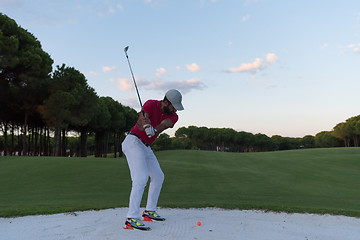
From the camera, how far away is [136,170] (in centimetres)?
554

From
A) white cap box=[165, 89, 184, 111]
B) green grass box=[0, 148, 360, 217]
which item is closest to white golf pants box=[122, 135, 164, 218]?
white cap box=[165, 89, 184, 111]

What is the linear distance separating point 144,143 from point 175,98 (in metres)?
1.17

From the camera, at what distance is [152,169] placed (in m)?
6.05

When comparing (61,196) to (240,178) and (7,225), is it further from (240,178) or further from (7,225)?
(240,178)

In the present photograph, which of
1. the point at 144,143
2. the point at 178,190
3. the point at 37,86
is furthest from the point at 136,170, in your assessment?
the point at 37,86

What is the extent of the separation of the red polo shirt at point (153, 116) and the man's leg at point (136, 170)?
132 millimetres

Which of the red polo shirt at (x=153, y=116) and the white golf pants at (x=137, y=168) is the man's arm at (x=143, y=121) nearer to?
the red polo shirt at (x=153, y=116)

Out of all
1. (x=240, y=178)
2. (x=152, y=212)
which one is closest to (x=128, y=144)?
(x=152, y=212)

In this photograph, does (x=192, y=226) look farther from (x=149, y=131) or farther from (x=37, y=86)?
(x=37, y=86)

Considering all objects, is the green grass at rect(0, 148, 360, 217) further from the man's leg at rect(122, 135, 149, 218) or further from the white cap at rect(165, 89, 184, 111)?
the white cap at rect(165, 89, 184, 111)

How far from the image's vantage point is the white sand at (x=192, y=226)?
5.09 metres

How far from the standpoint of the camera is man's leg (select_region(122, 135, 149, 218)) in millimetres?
5438

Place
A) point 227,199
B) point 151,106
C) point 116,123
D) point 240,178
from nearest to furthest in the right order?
point 151,106, point 227,199, point 240,178, point 116,123

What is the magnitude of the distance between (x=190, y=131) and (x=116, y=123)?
5795cm
